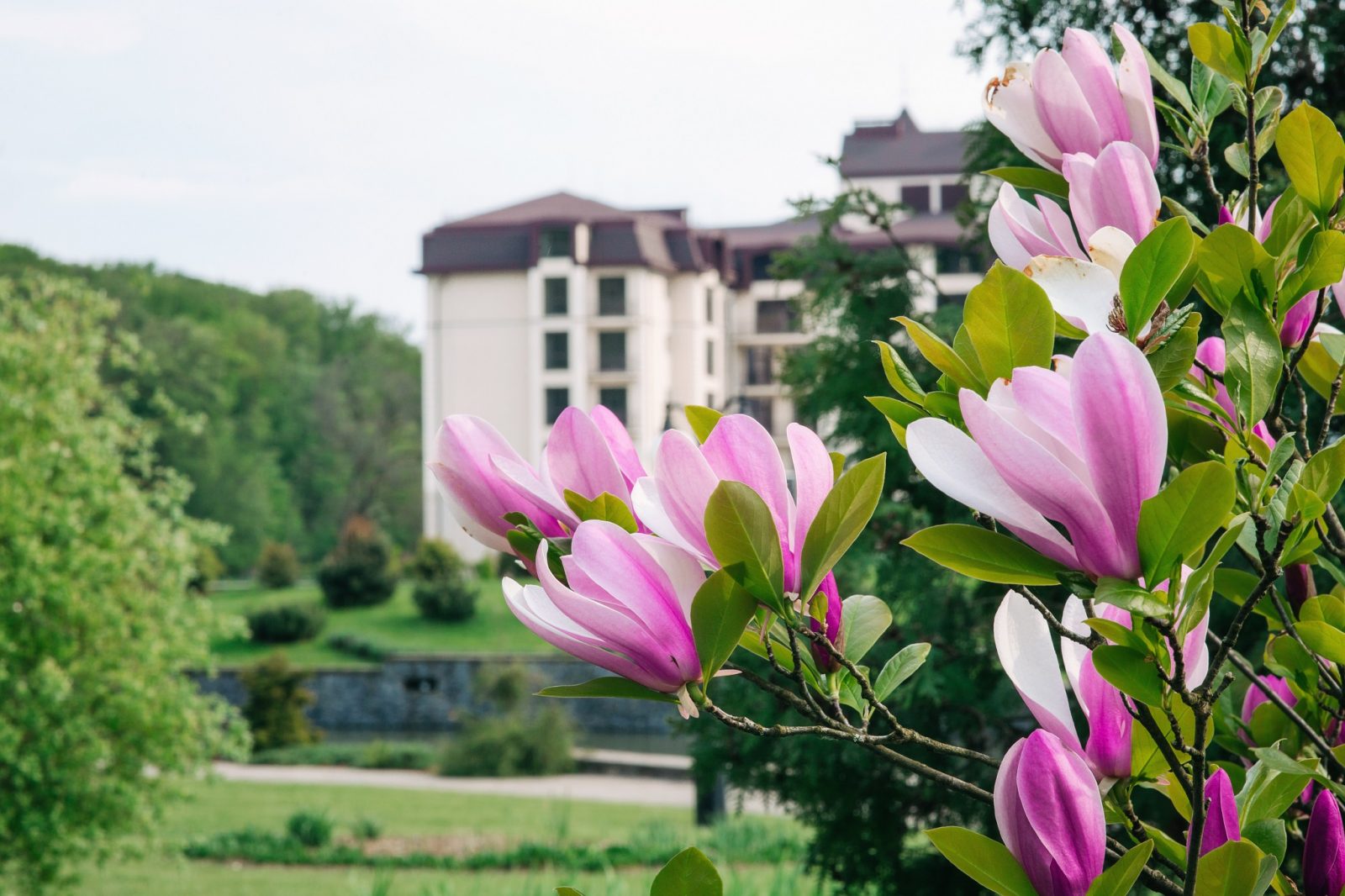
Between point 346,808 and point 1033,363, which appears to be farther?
point 346,808

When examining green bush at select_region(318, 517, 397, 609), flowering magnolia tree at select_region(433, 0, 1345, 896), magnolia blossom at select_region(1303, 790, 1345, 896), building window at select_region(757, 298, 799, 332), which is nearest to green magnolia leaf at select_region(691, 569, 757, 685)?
flowering magnolia tree at select_region(433, 0, 1345, 896)

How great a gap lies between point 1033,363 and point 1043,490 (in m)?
0.10

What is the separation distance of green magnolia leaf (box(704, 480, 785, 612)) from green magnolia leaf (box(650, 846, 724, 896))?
0.13m

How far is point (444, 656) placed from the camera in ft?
71.3

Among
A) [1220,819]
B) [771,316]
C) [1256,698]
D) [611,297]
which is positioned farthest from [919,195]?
[1220,819]

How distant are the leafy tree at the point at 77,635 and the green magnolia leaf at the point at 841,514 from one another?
19.2ft

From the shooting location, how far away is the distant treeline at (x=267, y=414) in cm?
3662

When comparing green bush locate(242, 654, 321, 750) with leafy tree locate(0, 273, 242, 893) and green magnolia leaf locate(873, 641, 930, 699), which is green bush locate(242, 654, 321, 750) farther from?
green magnolia leaf locate(873, 641, 930, 699)

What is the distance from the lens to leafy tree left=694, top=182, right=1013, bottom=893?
3312 millimetres

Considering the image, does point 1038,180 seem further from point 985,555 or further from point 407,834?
point 407,834

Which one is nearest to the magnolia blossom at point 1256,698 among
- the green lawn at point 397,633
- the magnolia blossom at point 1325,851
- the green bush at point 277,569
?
the magnolia blossom at point 1325,851

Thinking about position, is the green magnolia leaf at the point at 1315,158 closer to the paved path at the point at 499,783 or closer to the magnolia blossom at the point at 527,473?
the magnolia blossom at the point at 527,473

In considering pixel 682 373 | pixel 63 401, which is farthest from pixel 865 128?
pixel 63 401

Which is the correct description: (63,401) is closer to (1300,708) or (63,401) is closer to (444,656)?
(1300,708)
